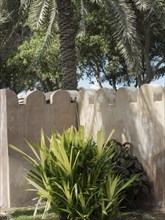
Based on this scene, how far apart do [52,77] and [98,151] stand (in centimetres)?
1899

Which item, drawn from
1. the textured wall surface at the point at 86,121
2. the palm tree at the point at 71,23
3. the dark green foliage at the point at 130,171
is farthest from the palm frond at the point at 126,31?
the dark green foliage at the point at 130,171

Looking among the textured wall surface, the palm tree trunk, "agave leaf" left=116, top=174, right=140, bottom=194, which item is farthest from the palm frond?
"agave leaf" left=116, top=174, right=140, bottom=194

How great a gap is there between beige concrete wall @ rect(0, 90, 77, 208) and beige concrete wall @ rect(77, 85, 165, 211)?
2.56 feet

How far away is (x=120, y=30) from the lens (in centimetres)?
1270


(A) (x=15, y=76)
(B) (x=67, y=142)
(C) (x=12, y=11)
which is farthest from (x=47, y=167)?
(A) (x=15, y=76)

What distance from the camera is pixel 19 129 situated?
27.3 ft

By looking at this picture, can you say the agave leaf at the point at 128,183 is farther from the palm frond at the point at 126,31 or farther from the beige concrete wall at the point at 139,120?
the palm frond at the point at 126,31

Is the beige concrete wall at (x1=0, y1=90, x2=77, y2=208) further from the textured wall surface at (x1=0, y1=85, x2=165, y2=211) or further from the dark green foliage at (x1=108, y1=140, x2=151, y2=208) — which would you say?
the dark green foliage at (x1=108, y1=140, x2=151, y2=208)

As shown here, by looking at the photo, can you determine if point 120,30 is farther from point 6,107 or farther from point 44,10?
Result: point 6,107

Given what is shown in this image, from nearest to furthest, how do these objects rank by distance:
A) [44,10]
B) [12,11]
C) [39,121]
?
1. [39,121]
2. [44,10]
3. [12,11]

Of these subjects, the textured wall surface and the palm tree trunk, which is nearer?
the textured wall surface

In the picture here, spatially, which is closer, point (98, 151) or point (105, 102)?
point (98, 151)

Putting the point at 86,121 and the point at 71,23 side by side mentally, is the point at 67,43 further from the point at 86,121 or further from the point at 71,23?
the point at 86,121

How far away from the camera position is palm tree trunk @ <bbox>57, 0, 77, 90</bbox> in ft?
44.2
